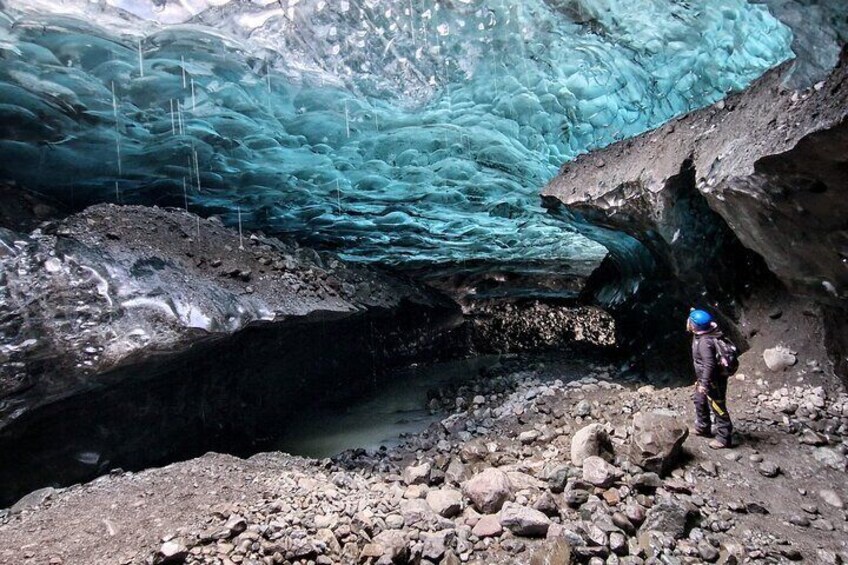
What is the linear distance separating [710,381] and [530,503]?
6.35 ft

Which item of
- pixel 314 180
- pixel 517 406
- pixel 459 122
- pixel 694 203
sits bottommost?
pixel 517 406

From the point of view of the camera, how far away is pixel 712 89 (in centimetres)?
530

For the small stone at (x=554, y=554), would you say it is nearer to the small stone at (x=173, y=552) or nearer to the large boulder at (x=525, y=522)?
the large boulder at (x=525, y=522)

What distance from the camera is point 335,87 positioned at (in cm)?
478

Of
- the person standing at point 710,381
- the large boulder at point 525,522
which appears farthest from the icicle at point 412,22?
the large boulder at point 525,522

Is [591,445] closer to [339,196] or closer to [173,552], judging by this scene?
[173,552]

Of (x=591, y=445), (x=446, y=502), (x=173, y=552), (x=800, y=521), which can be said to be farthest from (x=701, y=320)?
(x=173, y=552)

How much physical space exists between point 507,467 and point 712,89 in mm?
4594

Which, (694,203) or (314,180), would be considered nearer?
(694,203)

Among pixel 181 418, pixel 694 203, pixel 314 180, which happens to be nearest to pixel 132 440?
pixel 181 418

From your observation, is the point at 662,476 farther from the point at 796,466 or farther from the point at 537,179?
the point at 537,179

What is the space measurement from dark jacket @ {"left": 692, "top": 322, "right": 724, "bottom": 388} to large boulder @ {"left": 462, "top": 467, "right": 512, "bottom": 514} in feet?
6.44

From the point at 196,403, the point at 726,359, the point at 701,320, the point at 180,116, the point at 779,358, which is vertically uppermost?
the point at 180,116

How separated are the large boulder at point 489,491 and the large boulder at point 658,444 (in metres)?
1.08
